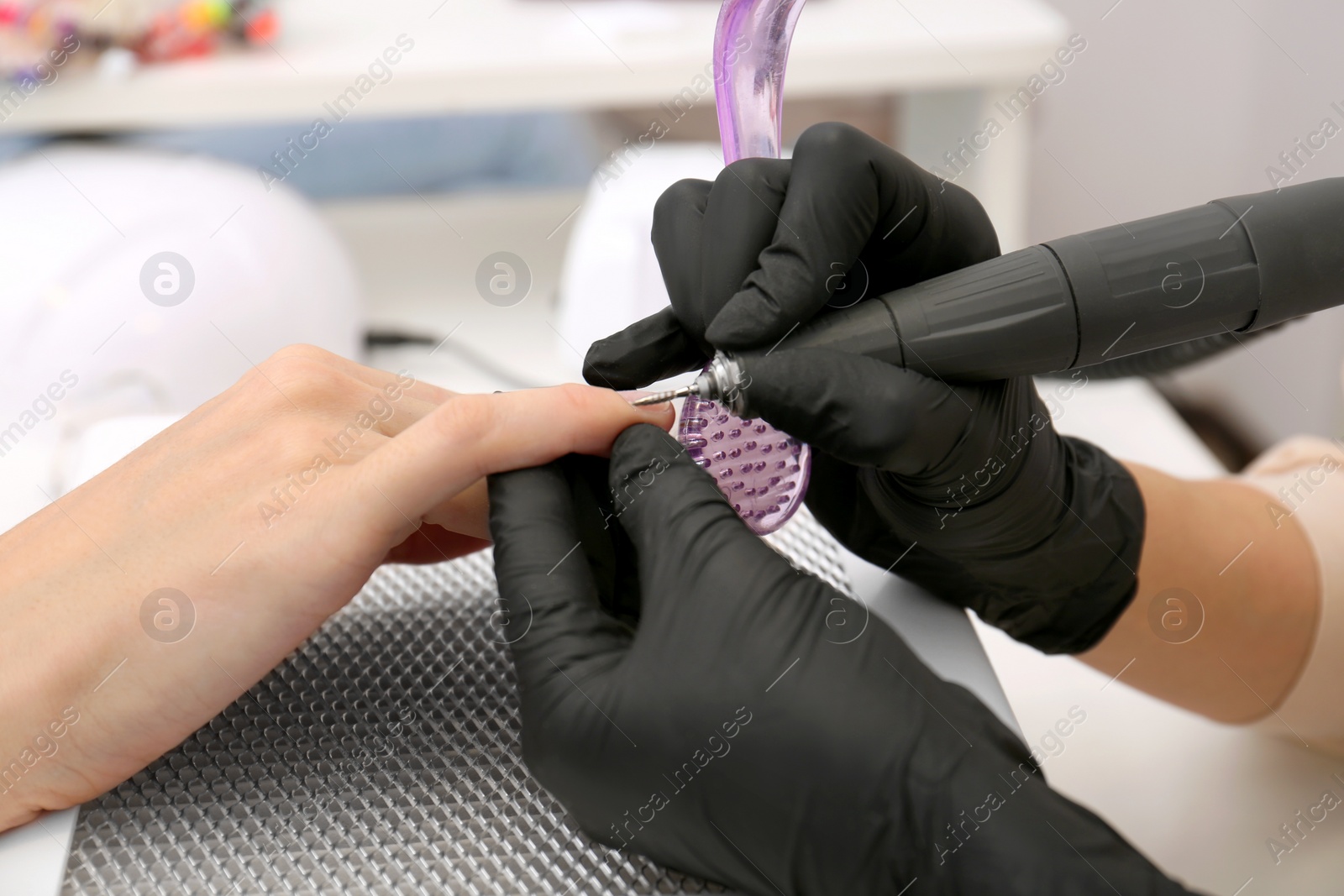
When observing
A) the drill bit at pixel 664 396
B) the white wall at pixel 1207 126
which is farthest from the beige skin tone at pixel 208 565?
the white wall at pixel 1207 126

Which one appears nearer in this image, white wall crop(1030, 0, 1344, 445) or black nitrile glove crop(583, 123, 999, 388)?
black nitrile glove crop(583, 123, 999, 388)

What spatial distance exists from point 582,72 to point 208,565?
30.3 inches

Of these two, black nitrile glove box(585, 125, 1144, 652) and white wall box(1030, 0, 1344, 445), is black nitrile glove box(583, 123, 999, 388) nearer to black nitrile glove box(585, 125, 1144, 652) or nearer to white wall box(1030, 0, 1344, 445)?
black nitrile glove box(585, 125, 1144, 652)

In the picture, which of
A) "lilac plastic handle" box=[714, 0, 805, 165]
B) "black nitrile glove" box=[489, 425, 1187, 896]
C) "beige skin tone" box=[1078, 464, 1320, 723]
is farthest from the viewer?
"beige skin tone" box=[1078, 464, 1320, 723]

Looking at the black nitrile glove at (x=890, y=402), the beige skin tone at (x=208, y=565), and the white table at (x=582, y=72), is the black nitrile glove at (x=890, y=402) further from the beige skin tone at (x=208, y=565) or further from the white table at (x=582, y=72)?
the white table at (x=582, y=72)

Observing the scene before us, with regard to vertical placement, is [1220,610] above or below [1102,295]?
below

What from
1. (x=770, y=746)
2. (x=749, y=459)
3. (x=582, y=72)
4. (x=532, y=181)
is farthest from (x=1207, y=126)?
(x=770, y=746)

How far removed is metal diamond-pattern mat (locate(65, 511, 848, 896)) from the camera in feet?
1.24

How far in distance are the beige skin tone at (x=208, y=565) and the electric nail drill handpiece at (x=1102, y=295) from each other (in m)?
0.10

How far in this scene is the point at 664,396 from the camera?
454 mm

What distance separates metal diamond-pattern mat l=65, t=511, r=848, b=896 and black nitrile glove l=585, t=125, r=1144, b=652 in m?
0.18

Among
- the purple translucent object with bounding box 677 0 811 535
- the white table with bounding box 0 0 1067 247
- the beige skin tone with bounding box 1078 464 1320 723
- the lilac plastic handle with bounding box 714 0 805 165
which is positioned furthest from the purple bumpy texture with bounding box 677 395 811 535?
the white table with bounding box 0 0 1067 247

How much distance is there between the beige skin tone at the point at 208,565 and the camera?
1.36ft

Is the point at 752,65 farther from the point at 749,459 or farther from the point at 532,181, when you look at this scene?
the point at 532,181
